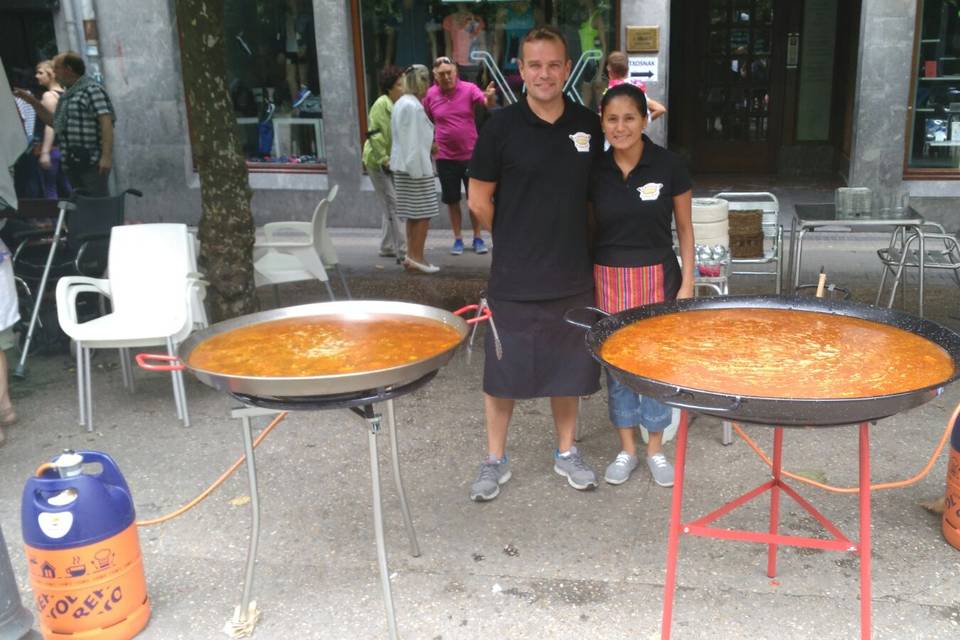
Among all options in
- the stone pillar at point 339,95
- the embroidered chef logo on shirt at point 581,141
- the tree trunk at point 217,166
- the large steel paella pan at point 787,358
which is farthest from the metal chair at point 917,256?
the stone pillar at point 339,95

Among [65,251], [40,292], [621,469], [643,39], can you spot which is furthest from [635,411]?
[643,39]

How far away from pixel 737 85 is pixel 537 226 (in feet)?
31.1

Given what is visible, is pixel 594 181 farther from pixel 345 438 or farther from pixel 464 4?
pixel 464 4

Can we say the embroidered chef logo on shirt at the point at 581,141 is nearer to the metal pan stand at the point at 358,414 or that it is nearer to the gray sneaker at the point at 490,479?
the metal pan stand at the point at 358,414

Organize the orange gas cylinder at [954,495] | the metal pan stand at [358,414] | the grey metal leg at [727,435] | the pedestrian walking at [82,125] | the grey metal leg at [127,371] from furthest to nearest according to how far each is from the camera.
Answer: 1. the pedestrian walking at [82,125]
2. the grey metal leg at [127,371]
3. the grey metal leg at [727,435]
4. the orange gas cylinder at [954,495]
5. the metal pan stand at [358,414]

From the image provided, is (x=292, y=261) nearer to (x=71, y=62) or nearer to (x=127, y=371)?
(x=127, y=371)

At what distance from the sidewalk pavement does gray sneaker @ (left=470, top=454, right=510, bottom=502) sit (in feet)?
0.15

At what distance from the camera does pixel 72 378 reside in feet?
19.2

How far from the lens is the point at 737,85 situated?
12.1m

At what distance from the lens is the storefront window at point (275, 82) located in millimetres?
10562

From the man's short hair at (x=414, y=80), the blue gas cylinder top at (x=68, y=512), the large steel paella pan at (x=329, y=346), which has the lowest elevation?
the blue gas cylinder top at (x=68, y=512)

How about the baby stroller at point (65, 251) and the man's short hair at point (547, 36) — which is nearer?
the man's short hair at point (547, 36)

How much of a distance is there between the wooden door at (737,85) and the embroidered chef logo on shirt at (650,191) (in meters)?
9.15

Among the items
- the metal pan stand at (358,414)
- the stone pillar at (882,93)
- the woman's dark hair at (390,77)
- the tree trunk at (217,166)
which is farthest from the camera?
the stone pillar at (882,93)
